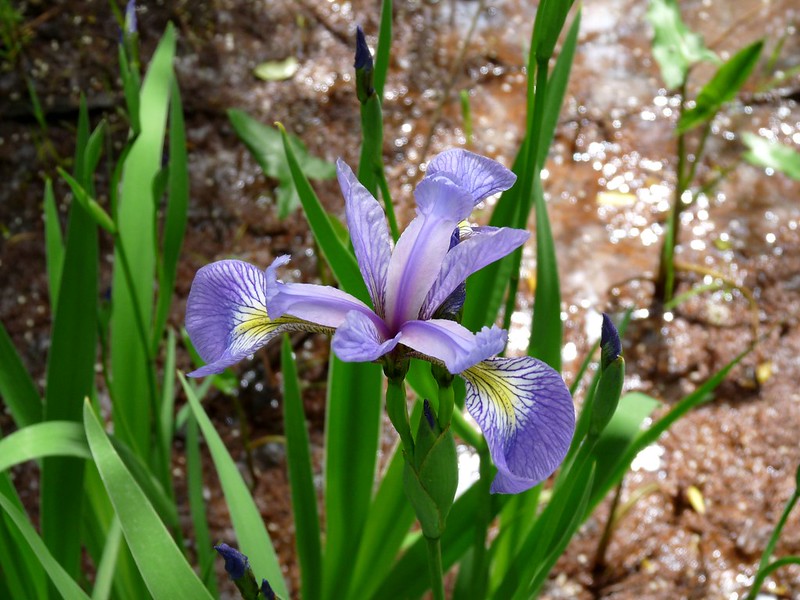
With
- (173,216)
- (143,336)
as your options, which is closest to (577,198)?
(173,216)

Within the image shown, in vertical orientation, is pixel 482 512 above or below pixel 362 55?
below

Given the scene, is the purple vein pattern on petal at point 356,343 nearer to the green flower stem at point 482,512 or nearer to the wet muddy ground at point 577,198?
the green flower stem at point 482,512

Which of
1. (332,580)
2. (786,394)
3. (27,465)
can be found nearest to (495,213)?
(332,580)

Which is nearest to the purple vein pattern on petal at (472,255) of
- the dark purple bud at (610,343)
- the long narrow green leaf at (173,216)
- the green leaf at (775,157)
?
the dark purple bud at (610,343)

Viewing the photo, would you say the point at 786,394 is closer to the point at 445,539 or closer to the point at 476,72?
the point at 445,539

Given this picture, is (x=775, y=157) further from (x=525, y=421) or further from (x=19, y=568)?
(x=19, y=568)

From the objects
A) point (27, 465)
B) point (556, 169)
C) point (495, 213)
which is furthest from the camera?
point (556, 169)
